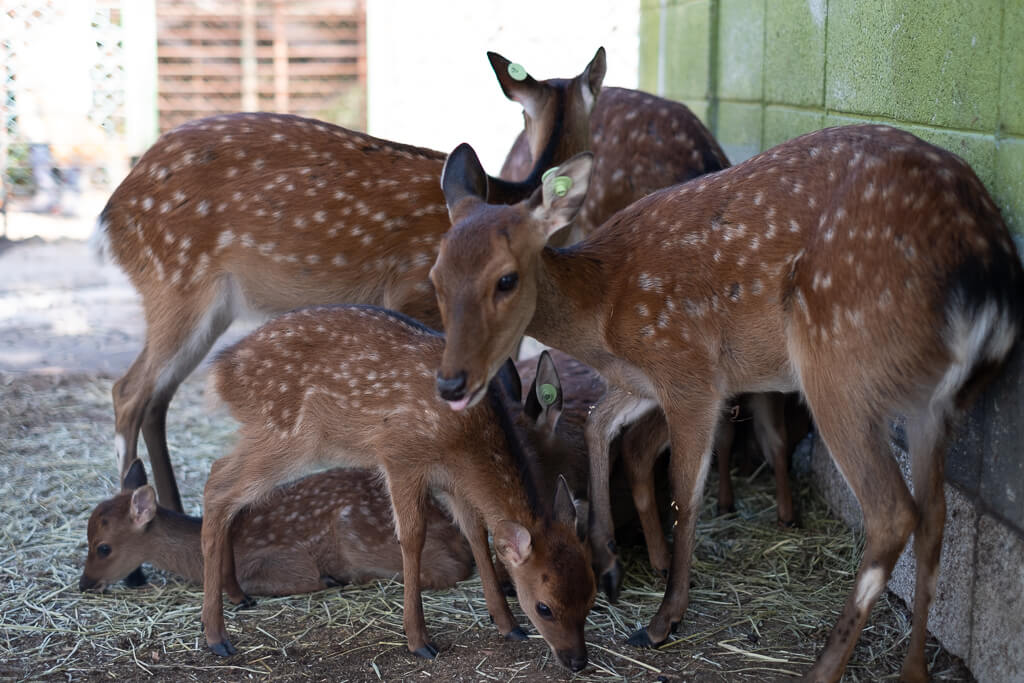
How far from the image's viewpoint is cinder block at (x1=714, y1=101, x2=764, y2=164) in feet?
20.9

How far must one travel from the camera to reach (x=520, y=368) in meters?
5.72

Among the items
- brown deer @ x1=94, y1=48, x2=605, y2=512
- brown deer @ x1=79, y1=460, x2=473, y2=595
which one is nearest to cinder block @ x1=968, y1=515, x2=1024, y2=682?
brown deer @ x1=79, y1=460, x2=473, y2=595

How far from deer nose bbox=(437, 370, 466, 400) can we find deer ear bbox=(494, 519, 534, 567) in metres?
0.52

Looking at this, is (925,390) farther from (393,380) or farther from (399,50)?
(399,50)

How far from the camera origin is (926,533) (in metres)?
3.57

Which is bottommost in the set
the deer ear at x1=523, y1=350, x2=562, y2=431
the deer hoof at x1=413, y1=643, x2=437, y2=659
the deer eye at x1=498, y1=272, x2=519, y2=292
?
the deer hoof at x1=413, y1=643, x2=437, y2=659

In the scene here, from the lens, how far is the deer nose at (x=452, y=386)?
3.54 meters

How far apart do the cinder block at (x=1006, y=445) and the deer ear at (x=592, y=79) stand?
264 cm

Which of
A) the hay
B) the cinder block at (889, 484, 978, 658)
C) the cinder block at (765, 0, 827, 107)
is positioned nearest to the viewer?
the cinder block at (889, 484, 978, 658)

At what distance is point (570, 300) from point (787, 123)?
7.18 ft

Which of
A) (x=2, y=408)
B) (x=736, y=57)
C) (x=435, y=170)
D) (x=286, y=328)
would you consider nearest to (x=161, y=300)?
(x=286, y=328)

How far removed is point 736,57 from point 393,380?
12.0 ft

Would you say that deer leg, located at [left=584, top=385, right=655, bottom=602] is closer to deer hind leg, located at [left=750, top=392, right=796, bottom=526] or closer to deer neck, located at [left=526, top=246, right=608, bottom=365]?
deer neck, located at [left=526, top=246, right=608, bottom=365]

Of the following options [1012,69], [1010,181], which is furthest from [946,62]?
[1010,181]
